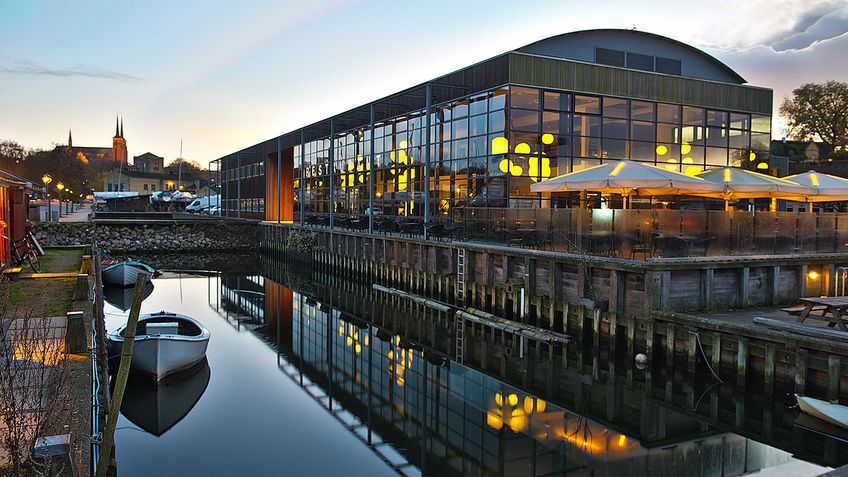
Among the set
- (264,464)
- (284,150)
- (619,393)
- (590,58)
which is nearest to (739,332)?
(619,393)

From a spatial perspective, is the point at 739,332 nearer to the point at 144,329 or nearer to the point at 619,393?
the point at 619,393

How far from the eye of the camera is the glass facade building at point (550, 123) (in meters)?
28.8

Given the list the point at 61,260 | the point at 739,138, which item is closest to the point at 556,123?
the point at 739,138

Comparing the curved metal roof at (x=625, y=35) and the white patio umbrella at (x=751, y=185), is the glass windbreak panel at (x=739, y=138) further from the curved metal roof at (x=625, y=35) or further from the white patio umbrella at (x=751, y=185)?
the white patio umbrella at (x=751, y=185)

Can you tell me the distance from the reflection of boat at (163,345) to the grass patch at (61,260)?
872cm

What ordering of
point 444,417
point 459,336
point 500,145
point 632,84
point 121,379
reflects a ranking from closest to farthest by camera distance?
point 121,379
point 444,417
point 459,336
point 500,145
point 632,84

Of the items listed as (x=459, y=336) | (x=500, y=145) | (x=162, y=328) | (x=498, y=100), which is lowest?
(x=459, y=336)

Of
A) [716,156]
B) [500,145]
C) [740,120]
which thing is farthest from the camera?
[740,120]

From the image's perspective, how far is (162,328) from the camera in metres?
17.4

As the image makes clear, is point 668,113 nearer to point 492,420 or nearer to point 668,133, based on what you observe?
point 668,133

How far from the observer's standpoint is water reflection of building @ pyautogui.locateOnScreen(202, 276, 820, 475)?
1232 cm

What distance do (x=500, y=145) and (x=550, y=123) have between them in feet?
8.66

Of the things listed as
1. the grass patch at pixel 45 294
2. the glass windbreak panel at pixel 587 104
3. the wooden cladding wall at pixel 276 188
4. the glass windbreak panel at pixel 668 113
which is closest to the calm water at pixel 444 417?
the grass patch at pixel 45 294

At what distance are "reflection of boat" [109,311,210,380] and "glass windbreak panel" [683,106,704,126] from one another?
2501 cm
